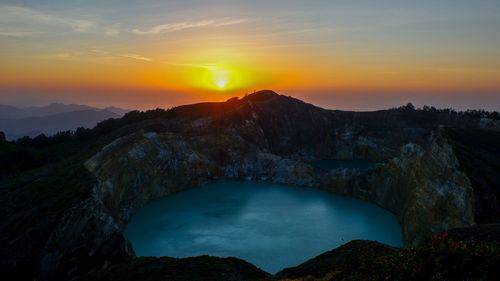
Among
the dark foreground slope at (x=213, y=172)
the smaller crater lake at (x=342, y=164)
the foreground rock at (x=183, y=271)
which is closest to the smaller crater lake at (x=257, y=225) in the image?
the dark foreground slope at (x=213, y=172)

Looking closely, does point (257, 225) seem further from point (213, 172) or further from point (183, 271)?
point (183, 271)

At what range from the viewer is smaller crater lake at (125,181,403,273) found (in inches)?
2202

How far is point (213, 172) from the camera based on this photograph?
93.6 meters

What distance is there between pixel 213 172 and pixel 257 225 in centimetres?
2885

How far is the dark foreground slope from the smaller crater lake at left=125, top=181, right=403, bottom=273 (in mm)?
3419

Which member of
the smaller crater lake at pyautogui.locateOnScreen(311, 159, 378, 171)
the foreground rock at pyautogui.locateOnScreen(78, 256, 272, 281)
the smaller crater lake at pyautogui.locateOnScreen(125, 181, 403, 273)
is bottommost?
the smaller crater lake at pyautogui.locateOnScreen(125, 181, 403, 273)

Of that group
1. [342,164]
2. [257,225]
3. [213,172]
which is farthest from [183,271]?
[342,164]

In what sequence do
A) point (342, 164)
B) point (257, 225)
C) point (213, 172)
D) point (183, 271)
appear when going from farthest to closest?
point (342, 164) < point (213, 172) < point (257, 225) < point (183, 271)

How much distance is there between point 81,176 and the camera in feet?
199

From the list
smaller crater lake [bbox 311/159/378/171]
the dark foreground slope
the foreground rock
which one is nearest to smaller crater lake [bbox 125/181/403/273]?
the dark foreground slope

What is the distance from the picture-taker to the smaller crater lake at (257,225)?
5594cm

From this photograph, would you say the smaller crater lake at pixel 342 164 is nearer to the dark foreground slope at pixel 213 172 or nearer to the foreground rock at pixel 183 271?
the dark foreground slope at pixel 213 172

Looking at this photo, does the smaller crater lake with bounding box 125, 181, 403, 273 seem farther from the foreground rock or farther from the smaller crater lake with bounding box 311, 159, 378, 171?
the smaller crater lake with bounding box 311, 159, 378, 171

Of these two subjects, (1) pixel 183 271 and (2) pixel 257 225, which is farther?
(2) pixel 257 225
